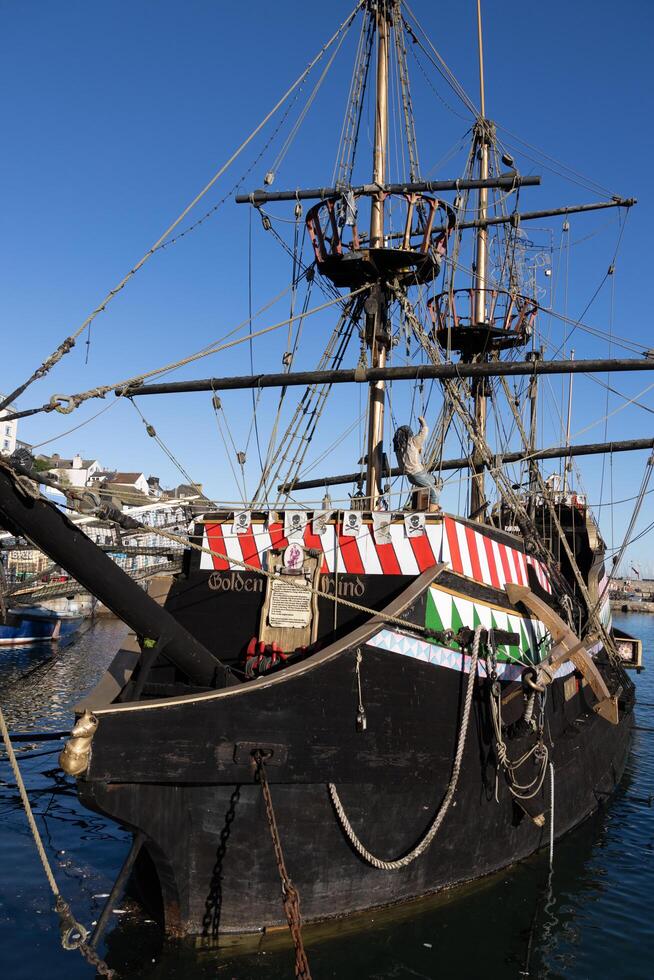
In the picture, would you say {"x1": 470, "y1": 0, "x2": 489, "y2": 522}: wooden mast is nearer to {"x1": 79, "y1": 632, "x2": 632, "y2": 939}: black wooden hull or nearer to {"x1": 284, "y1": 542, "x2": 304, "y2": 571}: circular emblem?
{"x1": 284, "y1": 542, "x2": 304, "y2": 571}: circular emblem

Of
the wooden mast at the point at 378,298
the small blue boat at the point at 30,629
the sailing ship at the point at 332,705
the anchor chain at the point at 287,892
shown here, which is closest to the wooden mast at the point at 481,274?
the wooden mast at the point at 378,298

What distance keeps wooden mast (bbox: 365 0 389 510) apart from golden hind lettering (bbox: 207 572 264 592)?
10.6ft

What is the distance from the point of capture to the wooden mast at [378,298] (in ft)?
39.7

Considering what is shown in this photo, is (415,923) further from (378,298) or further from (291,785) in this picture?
(378,298)

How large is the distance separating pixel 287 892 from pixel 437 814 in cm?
221

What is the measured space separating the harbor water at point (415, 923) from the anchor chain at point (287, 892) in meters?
0.75

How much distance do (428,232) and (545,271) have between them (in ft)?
35.1

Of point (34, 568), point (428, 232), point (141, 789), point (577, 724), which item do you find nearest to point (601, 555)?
point (577, 724)

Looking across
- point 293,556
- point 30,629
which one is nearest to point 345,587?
point 293,556

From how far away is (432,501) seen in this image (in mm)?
9602

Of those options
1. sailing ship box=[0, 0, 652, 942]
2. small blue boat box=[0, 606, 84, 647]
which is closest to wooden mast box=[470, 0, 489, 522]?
sailing ship box=[0, 0, 652, 942]

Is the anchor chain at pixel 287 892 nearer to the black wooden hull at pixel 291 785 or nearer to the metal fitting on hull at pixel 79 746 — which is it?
the black wooden hull at pixel 291 785

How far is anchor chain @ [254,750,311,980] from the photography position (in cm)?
569

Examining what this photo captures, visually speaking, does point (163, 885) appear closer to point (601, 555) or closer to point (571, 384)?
point (601, 555)
